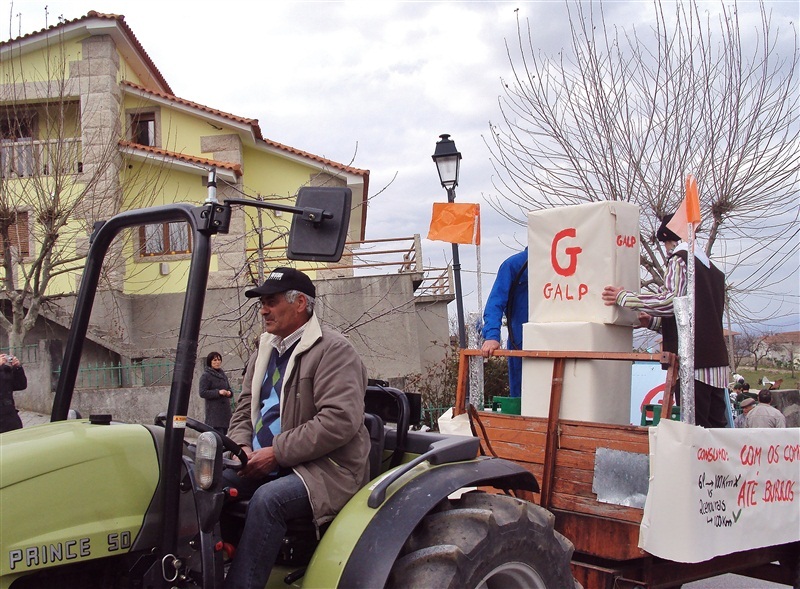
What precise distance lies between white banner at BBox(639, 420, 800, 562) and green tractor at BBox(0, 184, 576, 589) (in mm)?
776

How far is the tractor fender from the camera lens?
2.62m

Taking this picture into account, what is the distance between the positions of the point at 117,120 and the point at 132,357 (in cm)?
534

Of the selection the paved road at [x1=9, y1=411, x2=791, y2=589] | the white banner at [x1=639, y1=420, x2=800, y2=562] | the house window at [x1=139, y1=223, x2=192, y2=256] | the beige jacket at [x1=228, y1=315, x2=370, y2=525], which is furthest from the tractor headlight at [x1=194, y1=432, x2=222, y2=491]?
the house window at [x1=139, y1=223, x2=192, y2=256]

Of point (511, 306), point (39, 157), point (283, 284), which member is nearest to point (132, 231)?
point (39, 157)

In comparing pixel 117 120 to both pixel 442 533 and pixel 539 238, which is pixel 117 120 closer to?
pixel 539 238

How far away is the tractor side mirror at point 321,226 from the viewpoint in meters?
2.62

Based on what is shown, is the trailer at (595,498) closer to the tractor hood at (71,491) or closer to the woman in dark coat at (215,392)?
the tractor hood at (71,491)

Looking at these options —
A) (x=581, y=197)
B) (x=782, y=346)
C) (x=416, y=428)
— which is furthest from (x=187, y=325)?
(x=782, y=346)

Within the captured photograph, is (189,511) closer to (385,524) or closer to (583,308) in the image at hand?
(385,524)

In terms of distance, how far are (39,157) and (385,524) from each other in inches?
478

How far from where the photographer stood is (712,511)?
363 cm

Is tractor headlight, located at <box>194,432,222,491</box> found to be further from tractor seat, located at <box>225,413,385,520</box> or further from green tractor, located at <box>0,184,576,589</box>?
tractor seat, located at <box>225,413,385,520</box>

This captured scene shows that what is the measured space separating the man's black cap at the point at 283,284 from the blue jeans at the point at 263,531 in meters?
0.84

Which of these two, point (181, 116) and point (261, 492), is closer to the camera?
point (261, 492)
